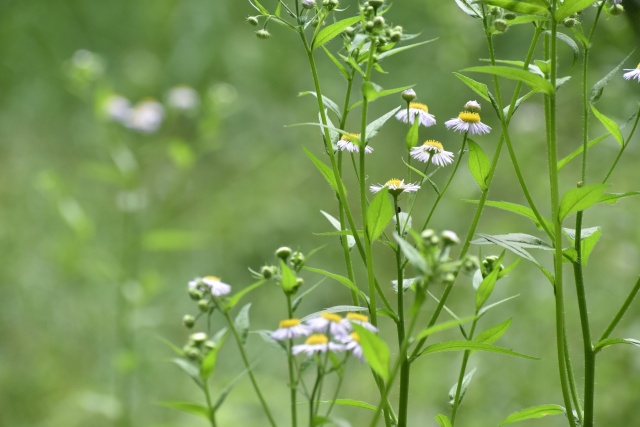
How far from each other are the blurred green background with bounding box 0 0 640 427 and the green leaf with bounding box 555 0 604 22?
564 mm

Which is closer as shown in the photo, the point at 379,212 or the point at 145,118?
the point at 379,212

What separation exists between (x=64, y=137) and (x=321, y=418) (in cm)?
296

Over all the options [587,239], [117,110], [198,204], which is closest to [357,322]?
[587,239]

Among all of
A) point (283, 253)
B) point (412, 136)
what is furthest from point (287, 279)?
point (412, 136)

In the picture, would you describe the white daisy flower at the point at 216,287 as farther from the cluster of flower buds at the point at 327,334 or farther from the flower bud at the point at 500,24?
the flower bud at the point at 500,24

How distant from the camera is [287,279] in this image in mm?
497

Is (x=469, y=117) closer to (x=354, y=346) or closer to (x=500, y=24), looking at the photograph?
(x=500, y=24)

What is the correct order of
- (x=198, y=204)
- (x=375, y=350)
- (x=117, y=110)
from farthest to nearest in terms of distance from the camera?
(x=198, y=204)
(x=117, y=110)
(x=375, y=350)

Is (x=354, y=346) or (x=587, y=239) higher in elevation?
(x=587, y=239)

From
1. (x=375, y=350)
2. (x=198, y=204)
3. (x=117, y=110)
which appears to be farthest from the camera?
(x=198, y=204)

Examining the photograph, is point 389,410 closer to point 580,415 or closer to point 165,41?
point 580,415

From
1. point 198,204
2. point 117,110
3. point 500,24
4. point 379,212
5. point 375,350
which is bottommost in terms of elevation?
point 375,350

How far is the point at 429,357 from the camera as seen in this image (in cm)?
184

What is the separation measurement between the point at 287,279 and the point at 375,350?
8 cm
